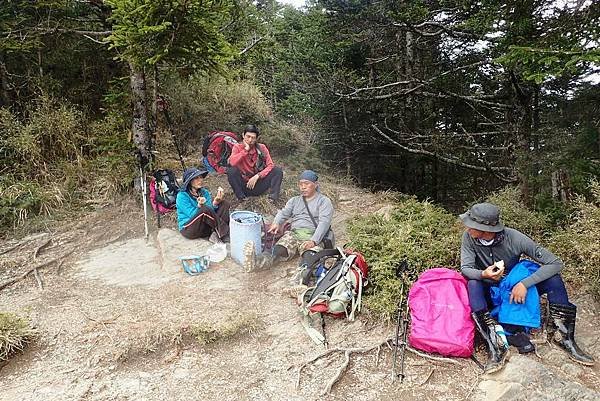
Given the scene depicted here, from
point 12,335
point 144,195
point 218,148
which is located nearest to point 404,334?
point 12,335

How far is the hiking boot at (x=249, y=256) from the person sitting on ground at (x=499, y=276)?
247cm

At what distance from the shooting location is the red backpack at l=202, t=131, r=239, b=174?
802 centimetres

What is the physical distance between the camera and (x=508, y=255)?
3.79 m

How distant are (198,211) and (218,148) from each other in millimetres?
2241

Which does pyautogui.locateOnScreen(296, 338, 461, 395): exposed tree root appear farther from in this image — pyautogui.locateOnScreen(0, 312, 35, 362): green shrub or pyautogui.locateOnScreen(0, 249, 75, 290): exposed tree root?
pyautogui.locateOnScreen(0, 249, 75, 290): exposed tree root

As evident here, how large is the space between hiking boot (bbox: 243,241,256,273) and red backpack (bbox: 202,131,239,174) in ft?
9.79

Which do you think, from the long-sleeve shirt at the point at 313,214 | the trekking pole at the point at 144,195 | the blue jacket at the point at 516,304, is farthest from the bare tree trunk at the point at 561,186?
the trekking pole at the point at 144,195

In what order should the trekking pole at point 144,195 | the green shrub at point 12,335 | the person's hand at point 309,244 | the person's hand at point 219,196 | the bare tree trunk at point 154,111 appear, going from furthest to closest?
the bare tree trunk at point 154,111
the trekking pole at point 144,195
the person's hand at point 219,196
the person's hand at point 309,244
the green shrub at point 12,335

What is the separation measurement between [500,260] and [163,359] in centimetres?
292

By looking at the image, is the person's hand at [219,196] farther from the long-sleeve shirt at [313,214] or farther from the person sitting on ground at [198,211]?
the long-sleeve shirt at [313,214]

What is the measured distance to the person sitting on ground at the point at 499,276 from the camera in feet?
11.5

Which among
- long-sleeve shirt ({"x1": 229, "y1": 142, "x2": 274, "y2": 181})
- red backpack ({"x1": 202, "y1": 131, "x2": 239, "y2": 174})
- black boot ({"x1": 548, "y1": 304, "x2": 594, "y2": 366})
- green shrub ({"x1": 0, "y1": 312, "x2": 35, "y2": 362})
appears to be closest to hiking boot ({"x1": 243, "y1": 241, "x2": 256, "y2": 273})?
long-sleeve shirt ({"x1": 229, "y1": 142, "x2": 274, "y2": 181})

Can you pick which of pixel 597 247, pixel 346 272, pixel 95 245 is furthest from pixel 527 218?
pixel 95 245

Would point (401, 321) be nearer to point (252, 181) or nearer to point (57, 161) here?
point (252, 181)
